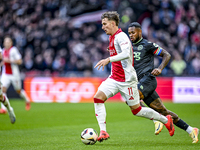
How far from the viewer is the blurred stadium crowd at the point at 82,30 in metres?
17.2

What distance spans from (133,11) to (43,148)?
618 inches

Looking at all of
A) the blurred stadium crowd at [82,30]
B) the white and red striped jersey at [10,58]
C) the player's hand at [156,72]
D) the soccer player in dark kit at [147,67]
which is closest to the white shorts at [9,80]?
the white and red striped jersey at [10,58]

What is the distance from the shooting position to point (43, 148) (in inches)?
198

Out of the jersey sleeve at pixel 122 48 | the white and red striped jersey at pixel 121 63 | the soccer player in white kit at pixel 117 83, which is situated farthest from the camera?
the soccer player in white kit at pixel 117 83

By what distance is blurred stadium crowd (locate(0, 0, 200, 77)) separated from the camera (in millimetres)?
17203

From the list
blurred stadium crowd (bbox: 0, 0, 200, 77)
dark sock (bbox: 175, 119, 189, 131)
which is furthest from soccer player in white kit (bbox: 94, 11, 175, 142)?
blurred stadium crowd (bbox: 0, 0, 200, 77)

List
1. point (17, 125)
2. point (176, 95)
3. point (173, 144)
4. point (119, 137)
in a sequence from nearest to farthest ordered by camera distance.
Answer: point (173, 144)
point (119, 137)
point (17, 125)
point (176, 95)

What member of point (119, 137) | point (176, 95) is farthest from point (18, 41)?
point (119, 137)

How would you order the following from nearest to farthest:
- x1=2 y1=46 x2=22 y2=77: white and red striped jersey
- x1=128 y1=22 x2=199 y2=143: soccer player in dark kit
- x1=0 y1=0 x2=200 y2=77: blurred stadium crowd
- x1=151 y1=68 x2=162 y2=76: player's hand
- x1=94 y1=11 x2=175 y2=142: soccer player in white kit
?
x1=94 y1=11 x2=175 y2=142: soccer player in white kit < x1=151 y1=68 x2=162 y2=76: player's hand < x1=128 y1=22 x2=199 y2=143: soccer player in dark kit < x1=2 y1=46 x2=22 y2=77: white and red striped jersey < x1=0 y1=0 x2=200 y2=77: blurred stadium crowd

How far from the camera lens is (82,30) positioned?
790 inches

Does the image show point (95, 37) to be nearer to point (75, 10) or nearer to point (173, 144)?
point (75, 10)

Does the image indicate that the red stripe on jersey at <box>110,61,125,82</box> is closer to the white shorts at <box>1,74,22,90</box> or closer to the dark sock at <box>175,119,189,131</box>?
the dark sock at <box>175,119,189,131</box>

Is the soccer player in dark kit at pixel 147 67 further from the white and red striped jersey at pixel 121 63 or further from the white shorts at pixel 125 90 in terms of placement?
the white and red striped jersey at pixel 121 63

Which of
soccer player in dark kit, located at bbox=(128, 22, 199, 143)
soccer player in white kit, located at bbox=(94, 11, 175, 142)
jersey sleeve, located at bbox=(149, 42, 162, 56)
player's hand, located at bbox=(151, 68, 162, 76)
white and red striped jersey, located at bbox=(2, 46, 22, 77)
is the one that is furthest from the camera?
white and red striped jersey, located at bbox=(2, 46, 22, 77)
